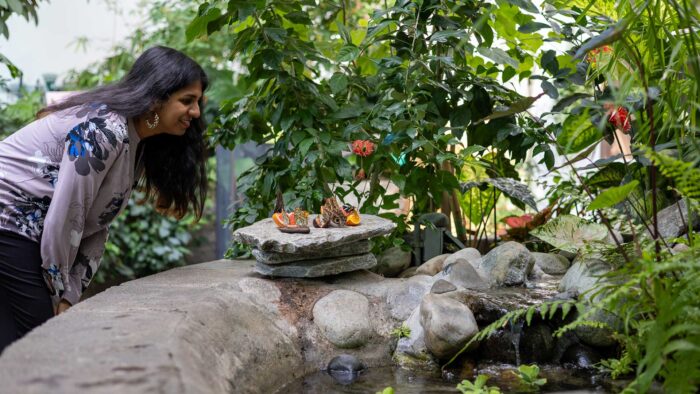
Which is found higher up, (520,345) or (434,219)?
(434,219)

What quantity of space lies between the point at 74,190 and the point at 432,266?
205 cm

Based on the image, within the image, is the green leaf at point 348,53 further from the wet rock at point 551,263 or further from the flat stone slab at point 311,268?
the wet rock at point 551,263

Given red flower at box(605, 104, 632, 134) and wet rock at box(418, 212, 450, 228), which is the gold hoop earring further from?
red flower at box(605, 104, 632, 134)

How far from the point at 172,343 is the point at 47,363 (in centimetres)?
37

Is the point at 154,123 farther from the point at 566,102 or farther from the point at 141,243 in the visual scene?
the point at 141,243

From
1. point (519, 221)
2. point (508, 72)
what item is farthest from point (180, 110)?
point (519, 221)

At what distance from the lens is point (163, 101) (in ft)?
11.1

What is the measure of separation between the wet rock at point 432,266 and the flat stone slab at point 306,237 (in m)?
0.44

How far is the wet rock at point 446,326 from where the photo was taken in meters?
3.37

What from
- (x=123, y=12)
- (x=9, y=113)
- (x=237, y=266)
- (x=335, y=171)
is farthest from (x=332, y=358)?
(x=123, y=12)

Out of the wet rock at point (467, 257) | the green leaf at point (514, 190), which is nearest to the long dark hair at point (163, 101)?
the wet rock at point (467, 257)

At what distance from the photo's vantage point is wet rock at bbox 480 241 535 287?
4137mm

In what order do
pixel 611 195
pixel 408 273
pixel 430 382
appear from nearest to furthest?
1. pixel 611 195
2. pixel 430 382
3. pixel 408 273

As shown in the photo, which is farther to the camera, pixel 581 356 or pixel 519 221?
pixel 519 221
